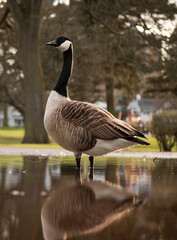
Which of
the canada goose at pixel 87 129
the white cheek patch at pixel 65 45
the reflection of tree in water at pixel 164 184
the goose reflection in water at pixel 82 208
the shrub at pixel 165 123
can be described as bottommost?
the goose reflection in water at pixel 82 208

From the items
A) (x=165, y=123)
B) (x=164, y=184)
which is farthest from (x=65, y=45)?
(x=165, y=123)

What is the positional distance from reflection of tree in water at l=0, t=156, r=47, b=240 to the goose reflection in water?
4.7 inches

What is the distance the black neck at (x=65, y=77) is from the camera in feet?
34.6

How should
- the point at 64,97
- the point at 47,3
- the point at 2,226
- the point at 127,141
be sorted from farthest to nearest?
the point at 47,3
the point at 64,97
the point at 127,141
the point at 2,226

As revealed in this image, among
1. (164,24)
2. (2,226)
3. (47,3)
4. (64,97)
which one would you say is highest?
(47,3)

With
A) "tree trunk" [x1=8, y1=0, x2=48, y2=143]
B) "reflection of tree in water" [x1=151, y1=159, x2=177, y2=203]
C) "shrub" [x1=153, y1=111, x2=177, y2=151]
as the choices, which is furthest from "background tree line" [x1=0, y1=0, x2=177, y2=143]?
"reflection of tree in water" [x1=151, y1=159, x2=177, y2=203]

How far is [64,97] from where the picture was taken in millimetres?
10375

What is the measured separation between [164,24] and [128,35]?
12.3 ft

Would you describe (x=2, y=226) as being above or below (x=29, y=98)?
below

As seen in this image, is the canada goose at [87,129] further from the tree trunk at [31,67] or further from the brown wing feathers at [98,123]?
the tree trunk at [31,67]

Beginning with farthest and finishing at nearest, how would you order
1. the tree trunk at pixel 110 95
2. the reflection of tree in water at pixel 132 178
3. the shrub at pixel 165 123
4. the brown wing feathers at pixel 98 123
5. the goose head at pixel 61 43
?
the tree trunk at pixel 110 95 → the shrub at pixel 165 123 → the goose head at pixel 61 43 → the brown wing feathers at pixel 98 123 → the reflection of tree in water at pixel 132 178

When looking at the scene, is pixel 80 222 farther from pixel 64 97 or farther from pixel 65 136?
pixel 64 97

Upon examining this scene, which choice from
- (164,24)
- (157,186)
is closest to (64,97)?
(157,186)

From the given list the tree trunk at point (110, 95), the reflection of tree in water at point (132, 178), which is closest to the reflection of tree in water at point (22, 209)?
the reflection of tree in water at point (132, 178)
